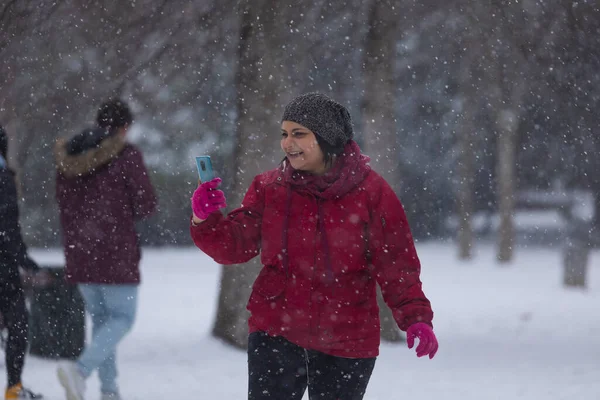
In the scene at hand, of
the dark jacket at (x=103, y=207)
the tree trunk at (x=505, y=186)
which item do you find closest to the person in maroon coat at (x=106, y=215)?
the dark jacket at (x=103, y=207)

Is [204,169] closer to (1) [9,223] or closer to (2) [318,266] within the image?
(2) [318,266]

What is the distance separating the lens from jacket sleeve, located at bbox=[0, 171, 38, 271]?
17.0ft

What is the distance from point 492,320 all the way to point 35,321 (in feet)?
19.3

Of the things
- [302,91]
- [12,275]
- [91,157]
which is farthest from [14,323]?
[302,91]

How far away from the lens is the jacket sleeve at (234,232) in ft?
10.6

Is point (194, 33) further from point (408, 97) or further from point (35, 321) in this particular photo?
point (408, 97)

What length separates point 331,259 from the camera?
126 inches

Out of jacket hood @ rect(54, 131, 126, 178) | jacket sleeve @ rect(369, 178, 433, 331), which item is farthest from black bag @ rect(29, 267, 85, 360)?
jacket sleeve @ rect(369, 178, 433, 331)

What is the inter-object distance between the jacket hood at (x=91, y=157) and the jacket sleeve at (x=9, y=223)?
1.05 feet

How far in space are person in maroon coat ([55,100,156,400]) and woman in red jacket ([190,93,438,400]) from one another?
203 centimetres

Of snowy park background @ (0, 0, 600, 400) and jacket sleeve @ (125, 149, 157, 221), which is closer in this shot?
Answer: jacket sleeve @ (125, 149, 157, 221)

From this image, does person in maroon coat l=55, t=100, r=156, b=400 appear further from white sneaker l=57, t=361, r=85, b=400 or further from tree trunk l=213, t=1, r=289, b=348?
tree trunk l=213, t=1, r=289, b=348

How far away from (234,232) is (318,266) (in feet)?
1.12

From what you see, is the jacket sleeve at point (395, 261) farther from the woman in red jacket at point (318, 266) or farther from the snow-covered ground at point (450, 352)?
the snow-covered ground at point (450, 352)
